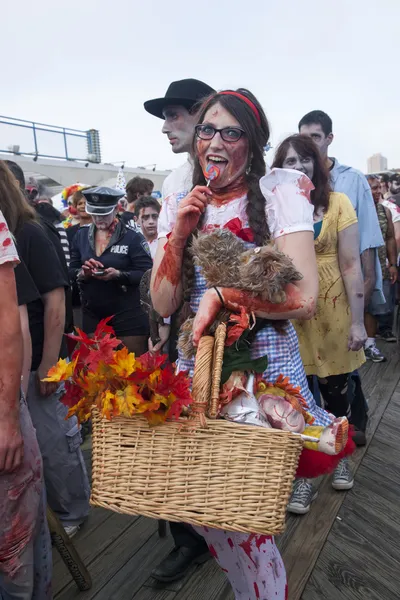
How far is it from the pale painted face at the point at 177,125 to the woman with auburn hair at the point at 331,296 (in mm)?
495

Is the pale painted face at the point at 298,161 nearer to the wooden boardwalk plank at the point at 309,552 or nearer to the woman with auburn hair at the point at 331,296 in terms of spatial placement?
the woman with auburn hair at the point at 331,296

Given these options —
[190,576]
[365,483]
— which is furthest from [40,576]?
[365,483]

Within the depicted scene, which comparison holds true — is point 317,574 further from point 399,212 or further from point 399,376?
point 399,212

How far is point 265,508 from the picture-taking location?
1.15 meters

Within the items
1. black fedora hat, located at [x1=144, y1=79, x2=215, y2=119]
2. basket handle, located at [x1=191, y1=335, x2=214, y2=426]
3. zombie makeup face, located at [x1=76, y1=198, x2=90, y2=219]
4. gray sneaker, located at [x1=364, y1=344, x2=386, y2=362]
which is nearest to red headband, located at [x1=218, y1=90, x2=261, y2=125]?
basket handle, located at [x1=191, y1=335, x2=214, y2=426]

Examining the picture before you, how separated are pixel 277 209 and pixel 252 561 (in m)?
1.01

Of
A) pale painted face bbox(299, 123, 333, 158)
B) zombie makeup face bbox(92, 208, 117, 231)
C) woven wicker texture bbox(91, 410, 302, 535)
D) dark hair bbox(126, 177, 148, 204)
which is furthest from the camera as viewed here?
dark hair bbox(126, 177, 148, 204)

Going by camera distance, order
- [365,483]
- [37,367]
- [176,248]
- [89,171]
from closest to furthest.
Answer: [176,248], [37,367], [365,483], [89,171]

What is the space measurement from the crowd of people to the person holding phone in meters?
0.01

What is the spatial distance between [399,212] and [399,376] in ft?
6.78

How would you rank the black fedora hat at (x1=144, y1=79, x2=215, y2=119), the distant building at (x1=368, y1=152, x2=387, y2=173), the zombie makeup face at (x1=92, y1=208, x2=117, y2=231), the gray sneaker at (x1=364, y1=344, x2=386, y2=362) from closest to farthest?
the black fedora hat at (x1=144, y1=79, x2=215, y2=119) → the zombie makeup face at (x1=92, y1=208, x2=117, y2=231) → the gray sneaker at (x1=364, y1=344, x2=386, y2=362) → the distant building at (x1=368, y1=152, x2=387, y2=173)

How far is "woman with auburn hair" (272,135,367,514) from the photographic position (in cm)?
266

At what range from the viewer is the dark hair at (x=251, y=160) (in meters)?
1.55

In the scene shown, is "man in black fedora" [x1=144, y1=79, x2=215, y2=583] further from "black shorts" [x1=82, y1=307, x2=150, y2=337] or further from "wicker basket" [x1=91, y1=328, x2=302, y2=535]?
"black shorts" [x1=82, y1=307, x2=150, y2=337]
